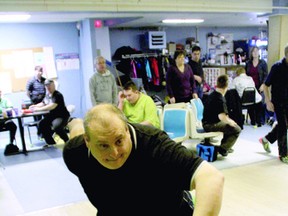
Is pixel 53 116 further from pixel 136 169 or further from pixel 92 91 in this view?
pixel 136 169

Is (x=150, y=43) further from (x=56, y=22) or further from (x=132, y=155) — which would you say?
(x=132, y=155)

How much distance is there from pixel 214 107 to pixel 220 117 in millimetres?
148

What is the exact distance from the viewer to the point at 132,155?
1.21 m

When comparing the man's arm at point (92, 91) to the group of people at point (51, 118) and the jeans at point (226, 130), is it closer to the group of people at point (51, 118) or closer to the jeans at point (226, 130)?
the group of people at point (51, 118)

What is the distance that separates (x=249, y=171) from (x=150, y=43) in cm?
578

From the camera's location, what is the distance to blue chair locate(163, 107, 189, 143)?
4.33 m

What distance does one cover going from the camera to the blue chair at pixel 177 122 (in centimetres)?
433

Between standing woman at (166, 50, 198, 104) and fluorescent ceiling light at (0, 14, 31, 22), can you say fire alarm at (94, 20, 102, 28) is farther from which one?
standing woman at (166, 50, 198, 104)

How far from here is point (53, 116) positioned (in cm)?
559

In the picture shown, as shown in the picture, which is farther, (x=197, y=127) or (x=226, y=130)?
(x=197, y=127)

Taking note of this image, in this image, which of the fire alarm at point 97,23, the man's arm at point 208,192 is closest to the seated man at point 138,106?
the man's arm at point 208,192

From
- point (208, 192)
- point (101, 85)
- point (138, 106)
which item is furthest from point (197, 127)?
point (208, 192)

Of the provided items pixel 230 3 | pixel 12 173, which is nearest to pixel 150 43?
pixel 230 3

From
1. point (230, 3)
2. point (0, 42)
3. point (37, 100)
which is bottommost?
point (37, 100)
